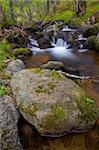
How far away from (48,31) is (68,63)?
8.10m

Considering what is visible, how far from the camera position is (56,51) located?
1611cm

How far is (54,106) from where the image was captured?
6.41m

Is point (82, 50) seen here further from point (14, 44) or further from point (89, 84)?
point (89, 84)

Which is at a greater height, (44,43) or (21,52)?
(21,52)

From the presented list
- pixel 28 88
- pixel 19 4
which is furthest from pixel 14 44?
pixel 19 4

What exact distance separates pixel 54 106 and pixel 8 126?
1.16 metres

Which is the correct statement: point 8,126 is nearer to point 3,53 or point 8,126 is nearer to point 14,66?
point 14,66

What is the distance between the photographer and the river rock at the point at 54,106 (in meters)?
6.26

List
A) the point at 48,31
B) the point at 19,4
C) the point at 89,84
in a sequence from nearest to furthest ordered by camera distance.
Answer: the point at 89,84
the point at 48,31
the point at 19,4

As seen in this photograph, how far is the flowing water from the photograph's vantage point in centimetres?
632

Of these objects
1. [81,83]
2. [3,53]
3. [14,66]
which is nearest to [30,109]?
[81,83]

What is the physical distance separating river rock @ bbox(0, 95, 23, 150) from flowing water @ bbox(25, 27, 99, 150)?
539 millimetres

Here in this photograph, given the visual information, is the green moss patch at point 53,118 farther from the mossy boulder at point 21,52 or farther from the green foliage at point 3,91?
the mossy boulder at point 21,52

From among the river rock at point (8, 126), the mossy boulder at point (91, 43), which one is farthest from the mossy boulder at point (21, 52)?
the river rock at point (8, 126)
